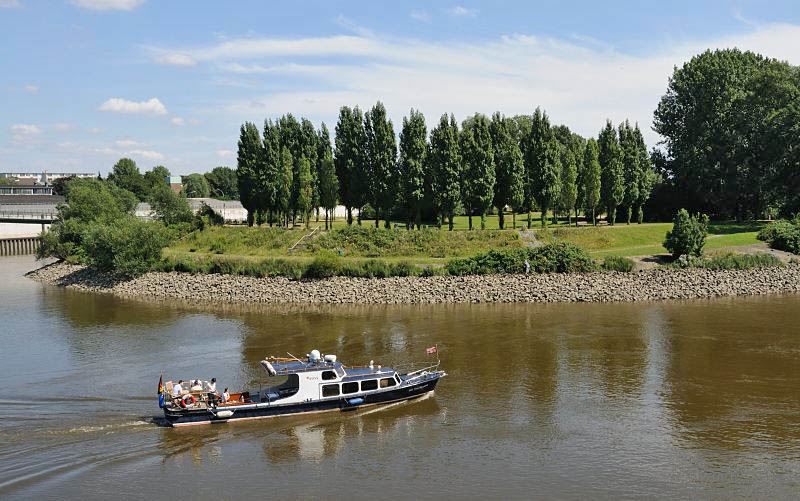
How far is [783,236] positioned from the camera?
70.3 meters

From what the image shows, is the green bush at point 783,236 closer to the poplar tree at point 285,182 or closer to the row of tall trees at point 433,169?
the row of tall trees at point 433,169

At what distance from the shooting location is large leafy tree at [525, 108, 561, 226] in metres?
76.6

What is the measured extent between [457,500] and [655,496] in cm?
672

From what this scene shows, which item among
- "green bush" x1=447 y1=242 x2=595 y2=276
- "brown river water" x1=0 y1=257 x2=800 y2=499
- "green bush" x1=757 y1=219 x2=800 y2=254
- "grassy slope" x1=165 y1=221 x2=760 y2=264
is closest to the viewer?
"brown river water" x1=0 y1=257 x2=800 y2=499

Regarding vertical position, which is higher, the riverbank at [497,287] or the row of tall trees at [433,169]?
the row of tall trees at [433,169]

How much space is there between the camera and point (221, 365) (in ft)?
129

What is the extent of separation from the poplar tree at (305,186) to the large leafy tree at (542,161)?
971 inches

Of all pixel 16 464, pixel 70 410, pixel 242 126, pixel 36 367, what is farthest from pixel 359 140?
pixel 16 464

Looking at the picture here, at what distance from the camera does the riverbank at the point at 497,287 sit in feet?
191

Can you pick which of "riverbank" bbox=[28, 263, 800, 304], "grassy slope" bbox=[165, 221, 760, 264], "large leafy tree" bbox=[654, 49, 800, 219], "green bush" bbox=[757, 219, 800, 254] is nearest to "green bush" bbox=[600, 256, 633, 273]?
"riverbank" bbox=[28, 263, 800, 304]

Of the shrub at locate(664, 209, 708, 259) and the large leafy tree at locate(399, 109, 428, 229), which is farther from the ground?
the large leafy tree at locate(399, 109, 428, 229)

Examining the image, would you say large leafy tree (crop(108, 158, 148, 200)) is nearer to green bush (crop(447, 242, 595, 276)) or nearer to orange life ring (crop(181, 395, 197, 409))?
green bush (crop(447, 242, 595, 276))

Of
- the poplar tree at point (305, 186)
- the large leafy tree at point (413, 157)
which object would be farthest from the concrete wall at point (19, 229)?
the large leafy tree at point (413, 157)

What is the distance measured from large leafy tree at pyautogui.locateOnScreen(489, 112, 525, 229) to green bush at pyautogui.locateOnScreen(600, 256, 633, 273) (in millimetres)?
15029
